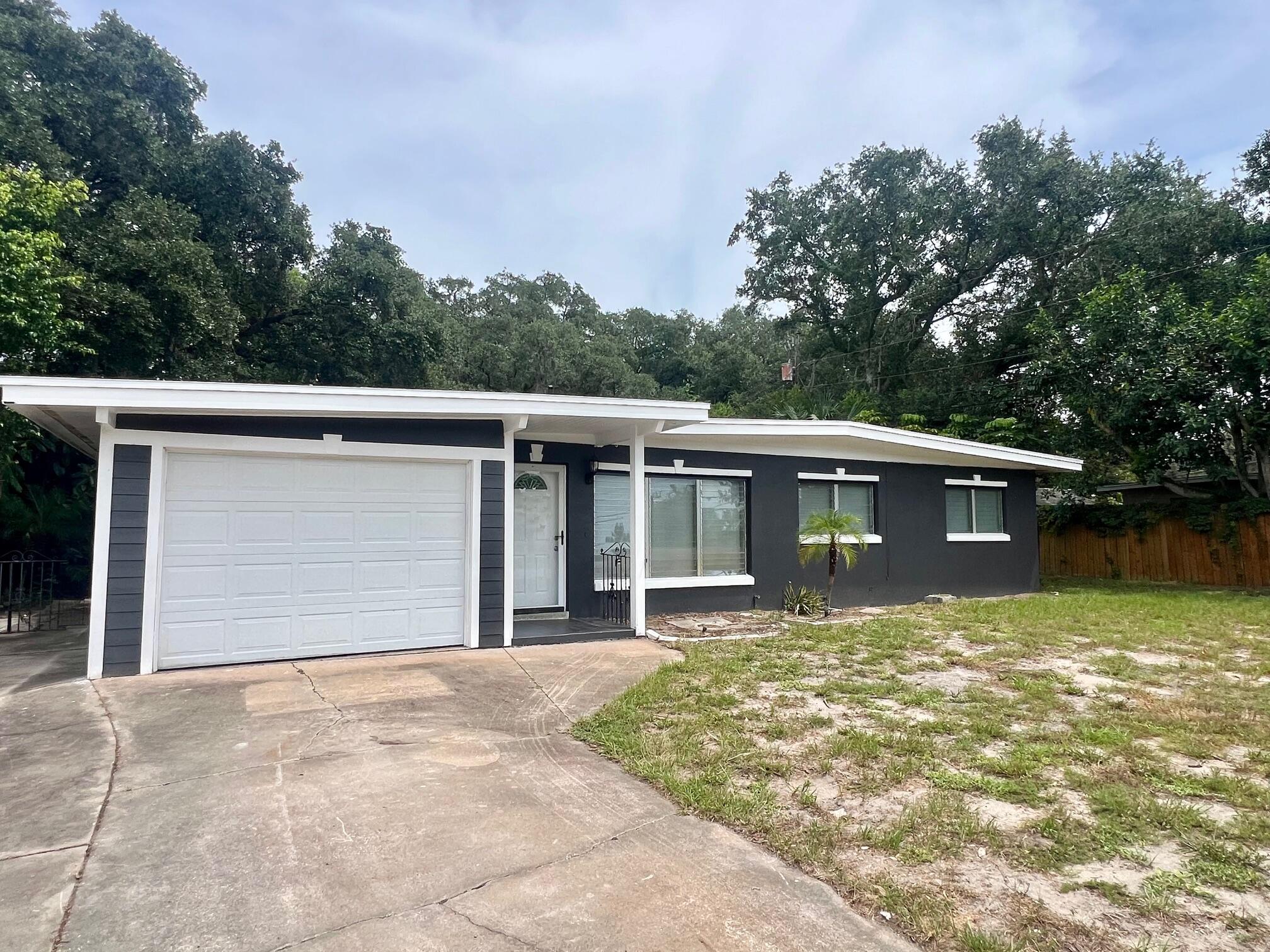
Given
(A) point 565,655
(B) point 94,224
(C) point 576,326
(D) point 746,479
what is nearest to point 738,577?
(D) point 746,479

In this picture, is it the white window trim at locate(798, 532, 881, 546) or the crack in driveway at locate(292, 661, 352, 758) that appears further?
the white window trim at locate(798, 532, 881, 546)

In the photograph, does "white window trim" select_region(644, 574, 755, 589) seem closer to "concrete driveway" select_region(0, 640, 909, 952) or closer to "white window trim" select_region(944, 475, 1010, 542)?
"white window trim" select_region(944, 475, 1010, 542)

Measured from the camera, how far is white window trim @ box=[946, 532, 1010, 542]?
13.0 meters

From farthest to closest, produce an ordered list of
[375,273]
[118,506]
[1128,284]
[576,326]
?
[576,326]
[375,273]
[1128,284]
[118,506]

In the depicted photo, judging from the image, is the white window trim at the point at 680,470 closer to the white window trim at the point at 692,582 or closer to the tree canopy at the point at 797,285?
the white window trim at the point at 692,582

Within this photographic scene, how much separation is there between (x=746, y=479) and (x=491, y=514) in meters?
4.40

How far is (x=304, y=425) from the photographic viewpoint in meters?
7.07

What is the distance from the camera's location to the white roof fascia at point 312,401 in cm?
589

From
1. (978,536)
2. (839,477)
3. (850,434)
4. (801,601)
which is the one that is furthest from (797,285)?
(801,601)

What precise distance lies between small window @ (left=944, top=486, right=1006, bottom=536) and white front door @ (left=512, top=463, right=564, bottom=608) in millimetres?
7232

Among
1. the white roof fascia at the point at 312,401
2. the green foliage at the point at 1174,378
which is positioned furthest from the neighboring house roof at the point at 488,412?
the green foliage at the point at 1174,378

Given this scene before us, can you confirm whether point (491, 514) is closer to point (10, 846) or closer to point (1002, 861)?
point (10, 846)

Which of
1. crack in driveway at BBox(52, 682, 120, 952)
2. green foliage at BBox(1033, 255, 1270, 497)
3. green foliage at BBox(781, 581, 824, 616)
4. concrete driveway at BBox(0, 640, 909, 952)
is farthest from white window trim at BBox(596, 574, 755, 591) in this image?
green foliage at BBox(1033, 255, 1270, 497)

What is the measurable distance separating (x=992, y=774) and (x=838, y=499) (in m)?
7.81
